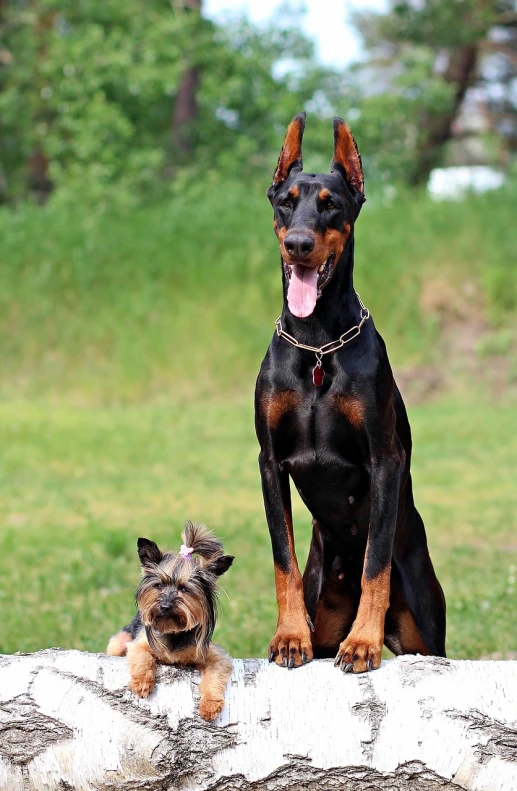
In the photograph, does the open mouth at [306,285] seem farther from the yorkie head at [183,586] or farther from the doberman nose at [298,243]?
the yorkie head at [183,586]

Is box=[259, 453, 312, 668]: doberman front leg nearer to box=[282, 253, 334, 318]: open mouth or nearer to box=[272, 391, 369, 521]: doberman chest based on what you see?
box=[272, 391, 369, 521]: doberman chest

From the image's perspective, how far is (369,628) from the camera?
4.17 m

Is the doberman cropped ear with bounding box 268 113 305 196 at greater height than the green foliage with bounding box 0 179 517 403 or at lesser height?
lesser

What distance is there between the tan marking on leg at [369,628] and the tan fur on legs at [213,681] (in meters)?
0.44

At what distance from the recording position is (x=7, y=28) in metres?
25.8

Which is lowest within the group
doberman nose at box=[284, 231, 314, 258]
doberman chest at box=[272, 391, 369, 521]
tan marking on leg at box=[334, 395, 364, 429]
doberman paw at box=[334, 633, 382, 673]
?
doberman paw at box=[334, 633, 382, 673]

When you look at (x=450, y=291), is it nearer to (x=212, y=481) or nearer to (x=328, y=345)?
(x=212, y=481)

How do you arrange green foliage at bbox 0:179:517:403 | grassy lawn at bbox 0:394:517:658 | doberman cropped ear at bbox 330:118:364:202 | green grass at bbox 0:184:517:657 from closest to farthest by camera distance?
doberman cropped ear at bbox 330:118:364:202 → grassy lawn at bbox 0:394:517:658 → green grass at bbox 0:184:517:657 → green foliage at bbox 0:179:517:403

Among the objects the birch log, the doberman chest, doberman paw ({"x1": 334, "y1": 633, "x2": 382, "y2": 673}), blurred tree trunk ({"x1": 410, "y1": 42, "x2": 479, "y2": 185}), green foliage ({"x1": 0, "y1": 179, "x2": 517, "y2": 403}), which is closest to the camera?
the birch log

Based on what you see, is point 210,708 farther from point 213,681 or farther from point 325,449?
point 325,449

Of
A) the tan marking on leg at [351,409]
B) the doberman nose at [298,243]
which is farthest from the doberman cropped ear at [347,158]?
the tan marking on leg at [351,409]

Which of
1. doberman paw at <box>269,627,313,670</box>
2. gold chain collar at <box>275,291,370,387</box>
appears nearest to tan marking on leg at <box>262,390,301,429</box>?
gold chain collar at <box>275,291,370,387</box>

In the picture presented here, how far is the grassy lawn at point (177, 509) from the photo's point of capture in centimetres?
759

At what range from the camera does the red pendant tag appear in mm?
4312
